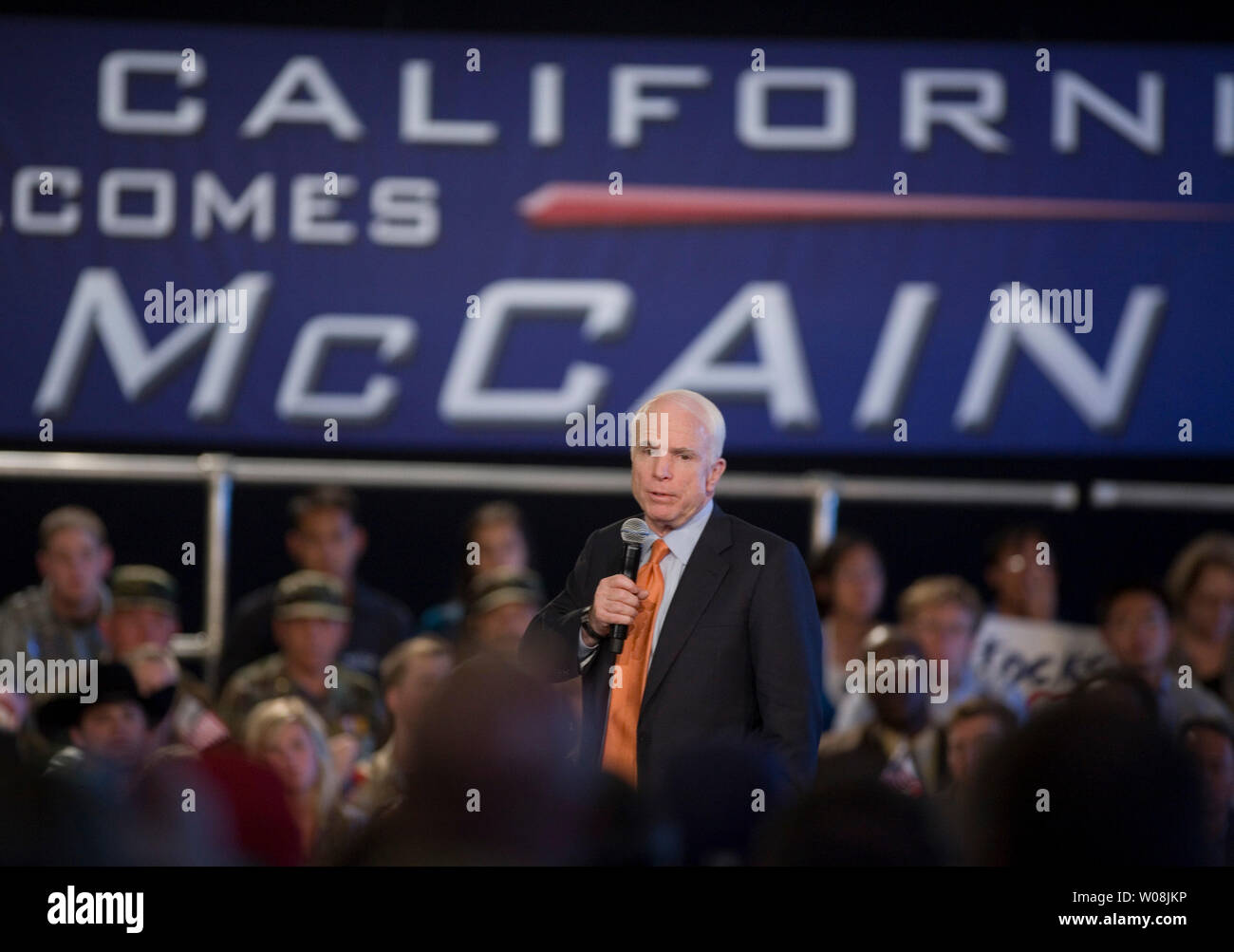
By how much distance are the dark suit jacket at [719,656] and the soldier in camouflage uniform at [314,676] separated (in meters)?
1.90

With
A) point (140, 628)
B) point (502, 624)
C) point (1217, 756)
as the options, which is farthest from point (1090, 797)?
point (140, 628)

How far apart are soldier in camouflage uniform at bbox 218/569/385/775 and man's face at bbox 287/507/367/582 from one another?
309 mm

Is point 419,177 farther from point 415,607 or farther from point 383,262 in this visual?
point 415,607

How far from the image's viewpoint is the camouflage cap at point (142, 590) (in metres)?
5.25

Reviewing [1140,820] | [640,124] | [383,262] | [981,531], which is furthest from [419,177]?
[1140,820]

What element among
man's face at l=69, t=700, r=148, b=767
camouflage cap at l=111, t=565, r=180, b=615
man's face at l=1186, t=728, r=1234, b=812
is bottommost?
man's face at l=1186, t=728, r=1234, b=812

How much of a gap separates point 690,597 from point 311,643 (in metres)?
2.26

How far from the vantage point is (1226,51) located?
6.23 m

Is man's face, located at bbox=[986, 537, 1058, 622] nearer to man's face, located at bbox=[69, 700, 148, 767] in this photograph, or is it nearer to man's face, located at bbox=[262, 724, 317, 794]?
man's face, located at bbox=[262, 724, 317, 794]

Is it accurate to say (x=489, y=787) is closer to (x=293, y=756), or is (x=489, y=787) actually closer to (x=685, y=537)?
(x=685, y=537)

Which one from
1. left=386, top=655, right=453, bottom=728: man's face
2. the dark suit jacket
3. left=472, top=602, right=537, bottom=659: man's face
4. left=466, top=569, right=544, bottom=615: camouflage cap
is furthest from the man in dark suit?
left=466, top=569, right=544, bottom=615: camouflage cap

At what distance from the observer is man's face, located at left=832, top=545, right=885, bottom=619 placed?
545cm

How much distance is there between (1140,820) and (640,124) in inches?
173
